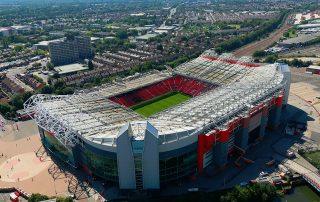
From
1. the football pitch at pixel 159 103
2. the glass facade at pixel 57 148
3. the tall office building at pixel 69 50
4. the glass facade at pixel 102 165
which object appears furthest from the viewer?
the tall office building at pixel 69 50

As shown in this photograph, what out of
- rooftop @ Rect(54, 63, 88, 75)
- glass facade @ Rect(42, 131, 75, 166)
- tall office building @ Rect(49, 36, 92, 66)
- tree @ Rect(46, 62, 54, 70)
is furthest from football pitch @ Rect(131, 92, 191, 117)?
tall office building @ Rect(49, 36, 92, 66)

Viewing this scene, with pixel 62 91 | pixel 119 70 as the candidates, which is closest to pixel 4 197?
pixel 62 91

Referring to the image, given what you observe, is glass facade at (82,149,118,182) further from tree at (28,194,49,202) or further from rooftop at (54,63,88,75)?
rooftop at (54,63,88,75)

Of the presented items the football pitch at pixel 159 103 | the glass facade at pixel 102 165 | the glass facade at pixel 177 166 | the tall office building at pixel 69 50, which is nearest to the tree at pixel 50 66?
the tall office building at pixel 69 50

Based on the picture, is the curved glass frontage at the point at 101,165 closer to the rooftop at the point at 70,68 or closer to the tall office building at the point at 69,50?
the rooftop at the point at 70,68

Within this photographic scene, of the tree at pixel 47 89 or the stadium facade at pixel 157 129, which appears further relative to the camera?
the tree at pixel 47 89

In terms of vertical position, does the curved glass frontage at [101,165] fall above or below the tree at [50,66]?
above

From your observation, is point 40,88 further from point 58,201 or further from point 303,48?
point 303,48
